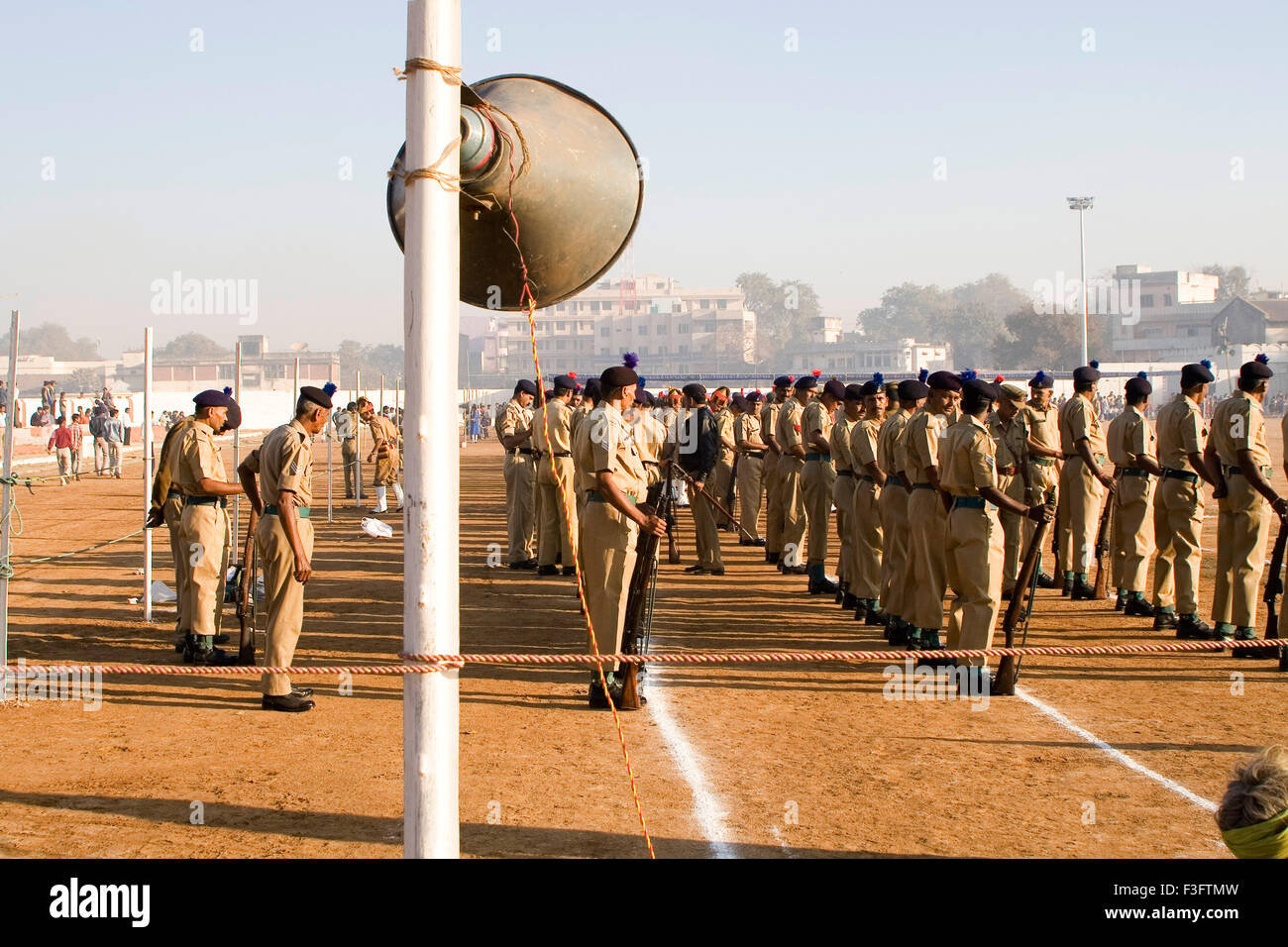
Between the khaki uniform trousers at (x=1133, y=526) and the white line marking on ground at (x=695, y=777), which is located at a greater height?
the khaki uniform trousers at (x=1133, y=526)

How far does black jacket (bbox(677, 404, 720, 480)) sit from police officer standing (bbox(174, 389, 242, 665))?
851 centimetres

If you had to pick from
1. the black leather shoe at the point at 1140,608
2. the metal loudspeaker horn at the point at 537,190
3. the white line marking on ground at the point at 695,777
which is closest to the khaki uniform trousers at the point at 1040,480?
the black leather shoe at the point at 1140,608

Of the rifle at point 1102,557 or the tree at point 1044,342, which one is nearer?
the rifle at point 1102,557

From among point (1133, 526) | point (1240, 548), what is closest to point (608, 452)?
point (1240, 548)

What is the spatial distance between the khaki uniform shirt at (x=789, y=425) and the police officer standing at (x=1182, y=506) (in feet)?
17.1

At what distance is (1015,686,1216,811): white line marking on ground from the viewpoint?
21.7 ft

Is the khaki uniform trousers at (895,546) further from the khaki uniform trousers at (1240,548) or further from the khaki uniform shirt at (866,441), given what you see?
the khaki uniform trousers at (1240,548)

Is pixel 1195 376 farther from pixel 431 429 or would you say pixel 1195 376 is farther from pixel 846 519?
pixel 431 429

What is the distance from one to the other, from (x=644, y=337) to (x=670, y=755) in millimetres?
143923

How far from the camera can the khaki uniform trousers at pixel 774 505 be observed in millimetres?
16781

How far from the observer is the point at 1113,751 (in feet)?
24.9

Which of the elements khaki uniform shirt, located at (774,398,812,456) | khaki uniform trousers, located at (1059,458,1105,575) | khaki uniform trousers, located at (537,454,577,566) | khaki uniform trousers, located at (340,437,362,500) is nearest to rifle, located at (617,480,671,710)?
khaki uniform trousers, located at (1059,458,1105,575)
